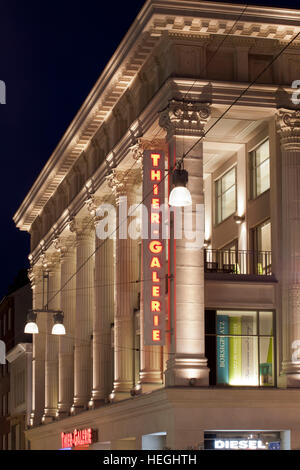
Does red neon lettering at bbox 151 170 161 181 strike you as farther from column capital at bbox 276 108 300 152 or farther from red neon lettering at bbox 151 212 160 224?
column capital at bbox 276 108 300 152

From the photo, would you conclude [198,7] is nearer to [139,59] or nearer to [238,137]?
[139,59]

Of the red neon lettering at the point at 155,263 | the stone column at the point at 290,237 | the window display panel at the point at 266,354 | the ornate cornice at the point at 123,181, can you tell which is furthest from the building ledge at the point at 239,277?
the ornate cornice at the point at 123,181

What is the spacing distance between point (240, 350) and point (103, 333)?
38.8ft

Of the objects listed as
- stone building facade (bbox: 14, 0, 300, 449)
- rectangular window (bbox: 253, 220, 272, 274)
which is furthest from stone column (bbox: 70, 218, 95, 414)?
rectangular window (bbox: 253, 220, 272, 274)

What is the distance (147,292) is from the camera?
1544 inches

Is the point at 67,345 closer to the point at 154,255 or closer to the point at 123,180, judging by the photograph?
the point at 123,180

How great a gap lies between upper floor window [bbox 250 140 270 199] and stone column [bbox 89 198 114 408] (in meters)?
9.91

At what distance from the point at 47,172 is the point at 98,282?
35.5ft

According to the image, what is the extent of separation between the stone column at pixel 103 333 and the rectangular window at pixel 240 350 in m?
11.5

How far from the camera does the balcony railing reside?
1676 inches

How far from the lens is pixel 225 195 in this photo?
4834 cm

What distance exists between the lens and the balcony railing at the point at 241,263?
42581 millimetres

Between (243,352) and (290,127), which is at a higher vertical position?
(290,127)

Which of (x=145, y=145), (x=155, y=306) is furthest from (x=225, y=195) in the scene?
(x=155, y=306)
